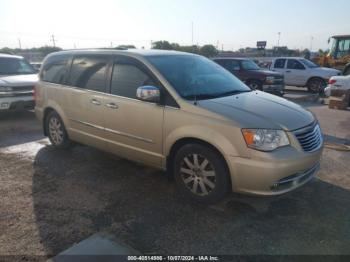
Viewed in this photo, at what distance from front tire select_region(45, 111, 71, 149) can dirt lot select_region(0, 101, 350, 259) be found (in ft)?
1.95

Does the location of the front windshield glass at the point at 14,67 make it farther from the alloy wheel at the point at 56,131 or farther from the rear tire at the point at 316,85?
the rear tire at the point at 316,85

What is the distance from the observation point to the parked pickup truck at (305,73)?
14578 millimetres

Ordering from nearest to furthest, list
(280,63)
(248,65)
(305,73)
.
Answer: (248,65)
(305,73)
(280,63)

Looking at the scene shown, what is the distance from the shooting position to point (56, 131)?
18.8 ft

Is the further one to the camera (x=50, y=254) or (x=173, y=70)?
(x=173, y=70)

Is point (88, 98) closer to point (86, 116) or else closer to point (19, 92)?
point (86, 116)

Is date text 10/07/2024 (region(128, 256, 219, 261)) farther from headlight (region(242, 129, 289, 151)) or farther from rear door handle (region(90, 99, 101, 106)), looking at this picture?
rear door handle (region(90, 99, 101, 106))

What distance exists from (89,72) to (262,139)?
9.55ft

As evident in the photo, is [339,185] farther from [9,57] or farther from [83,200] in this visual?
[9,57]

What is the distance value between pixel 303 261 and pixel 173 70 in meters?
2.65

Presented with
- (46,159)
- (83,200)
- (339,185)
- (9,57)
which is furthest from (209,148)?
(9,57)

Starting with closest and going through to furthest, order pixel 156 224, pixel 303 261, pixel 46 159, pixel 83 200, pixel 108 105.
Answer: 1. pixel 303 261
2. pixel 156 224
3. pixel 83 200
4. pixel 108 105
5. pixel 46 159

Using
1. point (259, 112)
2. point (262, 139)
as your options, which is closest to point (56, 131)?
point (259, 112)

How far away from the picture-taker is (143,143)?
13.7 feet
